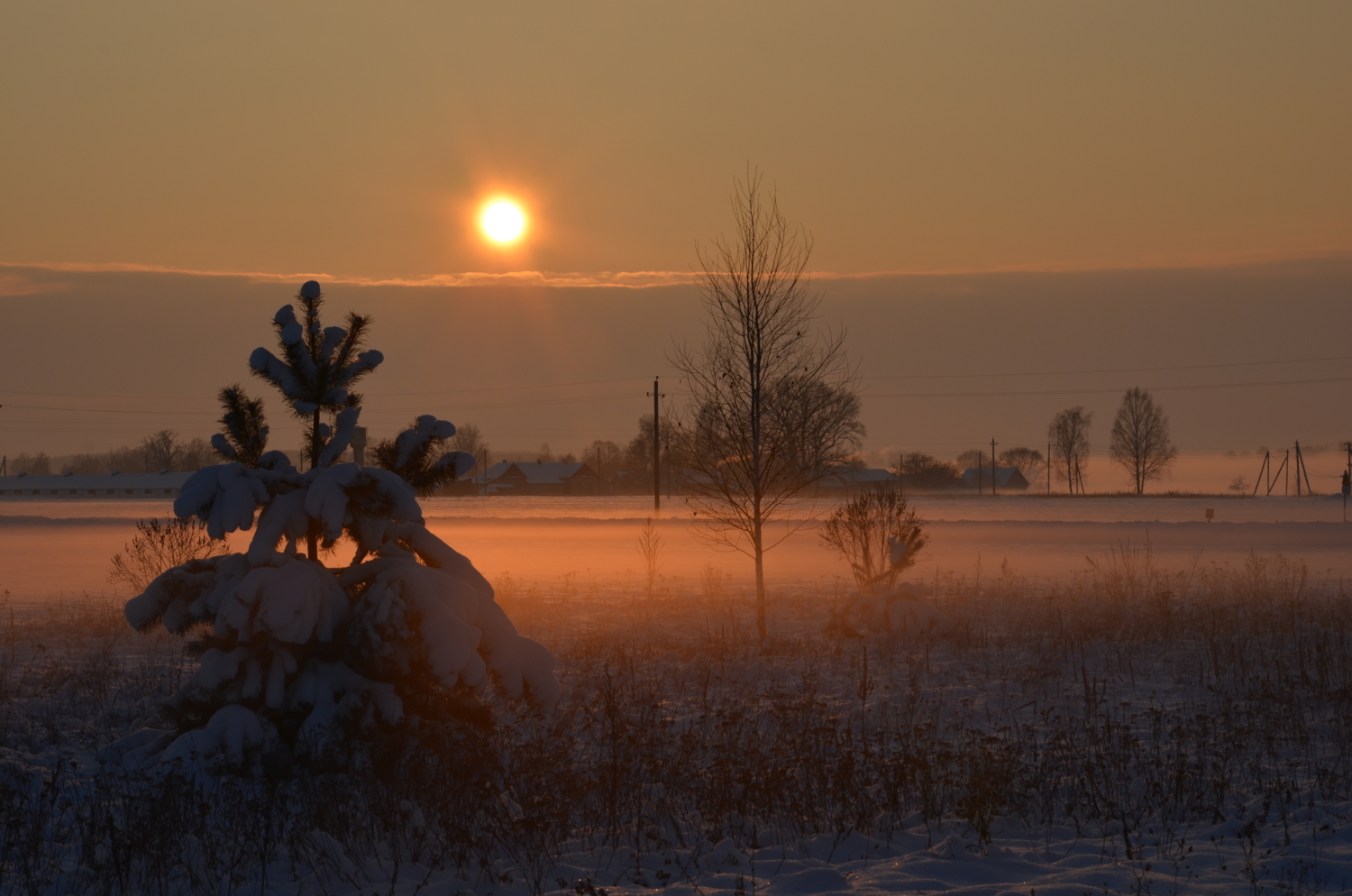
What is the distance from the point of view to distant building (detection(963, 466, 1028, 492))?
13738 centimetres

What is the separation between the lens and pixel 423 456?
25.8 ft

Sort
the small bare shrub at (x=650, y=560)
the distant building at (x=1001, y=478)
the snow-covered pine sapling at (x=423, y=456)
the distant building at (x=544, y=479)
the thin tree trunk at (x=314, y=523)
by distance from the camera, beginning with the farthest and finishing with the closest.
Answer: the distant building at (x=1001, y=478), the distant building at (x=544, y=479), the small bare shrub at (x=650, y=560), the snow-covered pine sapling at (x=423, y=456), the thin tree trunk at (x=314, y=523)

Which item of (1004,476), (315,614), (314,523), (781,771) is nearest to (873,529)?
(781,771)

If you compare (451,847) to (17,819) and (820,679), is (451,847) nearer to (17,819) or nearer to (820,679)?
(17,819)

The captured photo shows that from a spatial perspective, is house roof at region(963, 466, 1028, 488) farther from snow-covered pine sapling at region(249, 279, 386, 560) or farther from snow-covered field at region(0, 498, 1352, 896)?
snow-covered pine sapling at region(249, 279, 386, 560)

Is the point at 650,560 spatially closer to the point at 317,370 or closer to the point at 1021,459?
the point at 317,370

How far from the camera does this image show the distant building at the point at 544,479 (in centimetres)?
11569

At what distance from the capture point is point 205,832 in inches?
239

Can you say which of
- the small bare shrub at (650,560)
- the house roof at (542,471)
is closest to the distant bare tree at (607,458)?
the house roof at (542,471)

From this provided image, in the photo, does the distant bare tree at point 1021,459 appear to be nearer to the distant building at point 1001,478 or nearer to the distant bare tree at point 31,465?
the distant building at point 1001,478

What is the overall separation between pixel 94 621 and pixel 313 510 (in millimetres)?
10403

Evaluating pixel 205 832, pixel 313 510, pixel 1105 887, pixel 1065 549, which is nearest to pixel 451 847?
pixel 205 832

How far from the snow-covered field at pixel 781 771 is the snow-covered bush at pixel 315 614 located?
39 centimetres

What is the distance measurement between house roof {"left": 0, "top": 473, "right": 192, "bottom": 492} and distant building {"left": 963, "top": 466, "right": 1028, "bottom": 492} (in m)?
94.3
